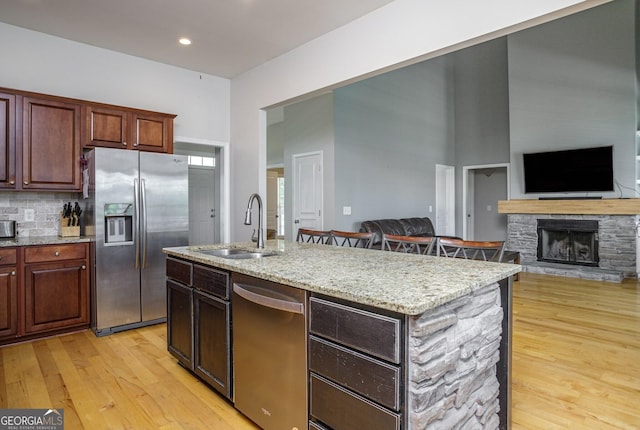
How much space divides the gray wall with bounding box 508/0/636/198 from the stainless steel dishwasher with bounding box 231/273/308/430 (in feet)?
21.2

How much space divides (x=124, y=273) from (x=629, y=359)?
14.3 ft

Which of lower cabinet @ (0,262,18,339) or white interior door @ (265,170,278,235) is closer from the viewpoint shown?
lower cabinet @ (0,262,18,339)

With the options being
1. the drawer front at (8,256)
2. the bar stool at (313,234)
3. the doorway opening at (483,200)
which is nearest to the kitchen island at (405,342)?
the bar stool at (313,234)

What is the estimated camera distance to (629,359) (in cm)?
285

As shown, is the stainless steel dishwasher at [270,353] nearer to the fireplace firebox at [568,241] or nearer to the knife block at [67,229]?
the knife block at [67,229]

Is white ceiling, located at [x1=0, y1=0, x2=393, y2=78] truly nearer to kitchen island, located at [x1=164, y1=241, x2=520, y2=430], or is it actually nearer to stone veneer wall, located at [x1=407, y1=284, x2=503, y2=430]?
kitchen island, located at [x1=164, y1=241, x2=520, y2=430]

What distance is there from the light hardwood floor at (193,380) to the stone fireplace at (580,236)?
244cm

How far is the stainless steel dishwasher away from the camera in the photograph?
164 cm

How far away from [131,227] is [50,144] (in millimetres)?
1039

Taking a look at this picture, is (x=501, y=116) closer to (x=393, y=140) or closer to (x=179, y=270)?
(x=393, y=140)

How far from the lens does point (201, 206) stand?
725 cm

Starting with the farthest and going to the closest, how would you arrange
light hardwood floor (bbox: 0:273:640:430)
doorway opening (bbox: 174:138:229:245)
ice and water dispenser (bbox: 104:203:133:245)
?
doorway opening (bbox: 174:138:229:245)
ice and water dispenser (bbox: 104:203:133:245)
light hardwood floor (bbox: 0:273:640:430)

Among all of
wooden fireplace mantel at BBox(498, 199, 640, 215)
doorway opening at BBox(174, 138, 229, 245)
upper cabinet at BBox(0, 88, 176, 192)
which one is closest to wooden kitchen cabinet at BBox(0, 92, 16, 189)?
upper cabinet at BBox(0, 88, 176, 192)

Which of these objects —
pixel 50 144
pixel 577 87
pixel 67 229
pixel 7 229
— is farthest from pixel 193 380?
pixel 577 87
